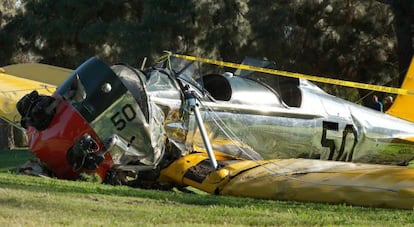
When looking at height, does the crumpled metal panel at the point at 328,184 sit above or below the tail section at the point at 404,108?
above

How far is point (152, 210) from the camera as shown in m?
8.17

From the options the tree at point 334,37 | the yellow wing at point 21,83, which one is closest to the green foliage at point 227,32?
the tree at point 334,37

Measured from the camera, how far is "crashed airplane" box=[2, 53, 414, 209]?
386 inches

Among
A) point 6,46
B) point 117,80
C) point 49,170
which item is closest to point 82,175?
point 49,170

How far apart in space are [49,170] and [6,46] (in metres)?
22.4

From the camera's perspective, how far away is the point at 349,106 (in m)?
14.2

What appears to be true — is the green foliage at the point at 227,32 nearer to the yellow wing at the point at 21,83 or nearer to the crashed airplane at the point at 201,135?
the yellow wing at the point at 21,83

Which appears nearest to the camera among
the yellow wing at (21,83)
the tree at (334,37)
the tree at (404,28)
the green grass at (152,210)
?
the green grass at (152,210)

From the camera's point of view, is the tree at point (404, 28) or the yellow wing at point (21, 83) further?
the tree at point (404, 28)

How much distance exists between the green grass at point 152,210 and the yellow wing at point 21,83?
633cm

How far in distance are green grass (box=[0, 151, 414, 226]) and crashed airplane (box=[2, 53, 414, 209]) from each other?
1.28 feet

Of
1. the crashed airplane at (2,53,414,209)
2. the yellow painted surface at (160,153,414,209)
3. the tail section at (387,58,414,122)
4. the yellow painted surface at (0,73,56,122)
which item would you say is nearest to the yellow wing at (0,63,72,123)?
the yellow painted surface at (0,73,56,122)

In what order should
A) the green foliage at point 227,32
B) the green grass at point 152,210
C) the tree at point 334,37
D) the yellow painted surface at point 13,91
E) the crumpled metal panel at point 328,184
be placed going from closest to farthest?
the green grass at point 152,210 < the crumpled metal panel at point 328,184 < the yellow painted surface at point 13,91 < the green foliage at point 227,32 < the tree at point 334,37

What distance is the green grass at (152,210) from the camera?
723 cm
